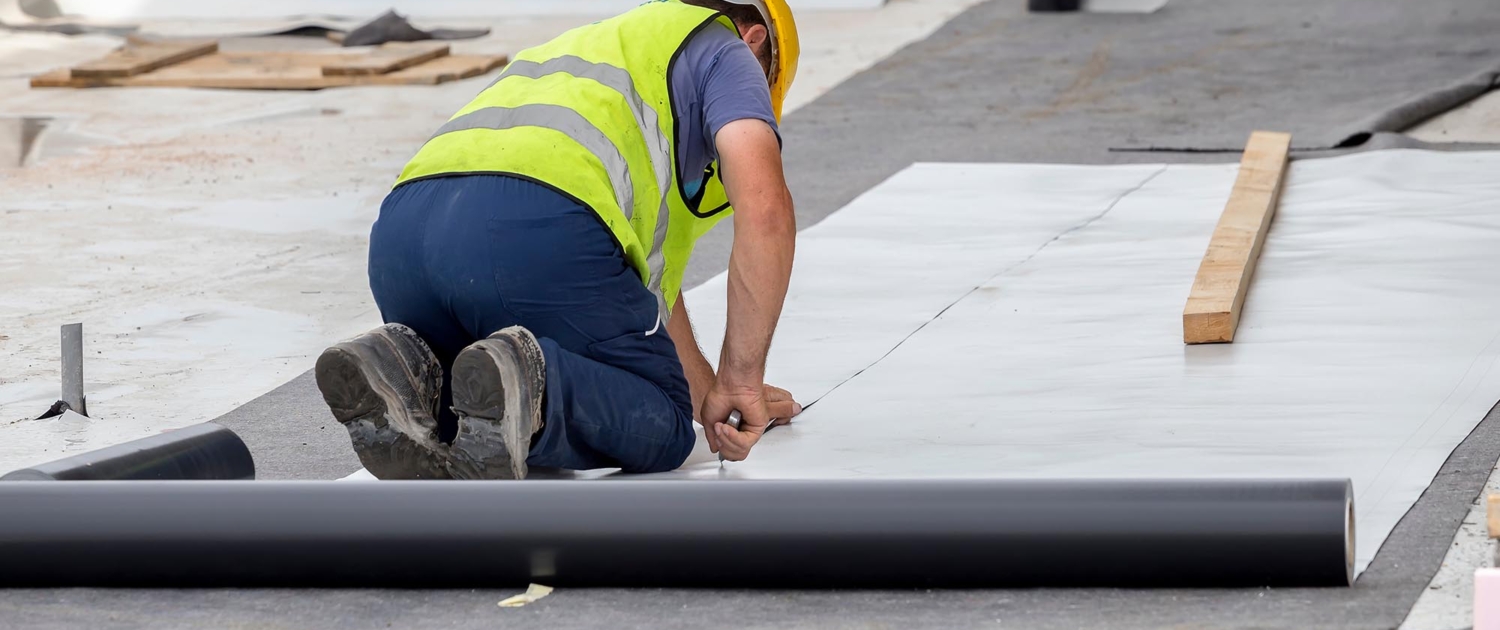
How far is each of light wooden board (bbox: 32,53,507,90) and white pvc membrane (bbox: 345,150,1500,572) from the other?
399 centimetres

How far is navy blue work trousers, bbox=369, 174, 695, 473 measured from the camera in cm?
233

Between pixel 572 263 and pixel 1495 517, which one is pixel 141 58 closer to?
pixel 572 263

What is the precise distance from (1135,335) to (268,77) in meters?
6.07

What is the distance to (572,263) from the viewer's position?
7.73ft

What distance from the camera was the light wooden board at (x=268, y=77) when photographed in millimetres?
8312

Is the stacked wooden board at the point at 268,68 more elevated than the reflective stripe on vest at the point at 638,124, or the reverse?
the reflective stripe on vest at the point at 638,124

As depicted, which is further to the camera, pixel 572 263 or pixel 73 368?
pixel 73 368

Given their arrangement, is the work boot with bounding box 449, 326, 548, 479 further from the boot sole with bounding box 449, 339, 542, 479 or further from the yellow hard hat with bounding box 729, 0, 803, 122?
the yellow hard hat with bounding box 729, 0, 803, 122

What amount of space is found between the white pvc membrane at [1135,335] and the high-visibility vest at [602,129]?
412 mm

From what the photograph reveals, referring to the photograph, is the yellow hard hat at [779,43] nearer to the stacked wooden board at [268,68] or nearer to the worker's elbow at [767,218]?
the worker's elbow at [767,218]

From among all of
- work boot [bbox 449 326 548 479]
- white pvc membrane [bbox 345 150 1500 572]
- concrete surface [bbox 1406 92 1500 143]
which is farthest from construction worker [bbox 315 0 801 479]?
→ concrete surface [bbox 1406 92 1500 143]

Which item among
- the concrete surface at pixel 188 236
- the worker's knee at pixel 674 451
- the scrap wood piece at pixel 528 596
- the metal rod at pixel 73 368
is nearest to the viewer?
the scrap wood piece at pixel 528 596

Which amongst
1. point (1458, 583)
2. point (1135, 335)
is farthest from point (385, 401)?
point (1135, 335)

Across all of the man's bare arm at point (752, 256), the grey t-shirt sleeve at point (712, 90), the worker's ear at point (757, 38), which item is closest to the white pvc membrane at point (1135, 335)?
the man's bare arm at point (752, 256)
